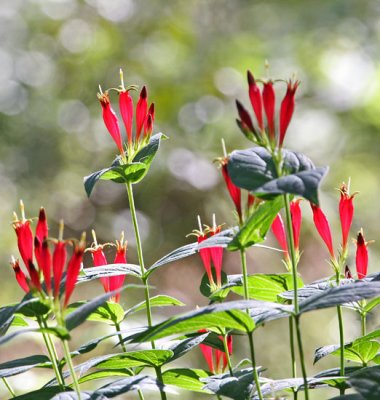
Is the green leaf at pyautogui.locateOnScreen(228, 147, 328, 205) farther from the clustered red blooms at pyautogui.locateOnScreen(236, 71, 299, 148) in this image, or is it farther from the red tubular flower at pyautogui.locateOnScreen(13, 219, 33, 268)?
the red tubular flower at pyautogui.locateOnScreen(13, 219, 33, 268)

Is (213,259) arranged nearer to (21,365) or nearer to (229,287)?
(229,287)

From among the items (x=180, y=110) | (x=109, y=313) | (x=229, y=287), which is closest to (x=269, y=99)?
(x=229, y=287)

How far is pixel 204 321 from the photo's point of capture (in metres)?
0.62

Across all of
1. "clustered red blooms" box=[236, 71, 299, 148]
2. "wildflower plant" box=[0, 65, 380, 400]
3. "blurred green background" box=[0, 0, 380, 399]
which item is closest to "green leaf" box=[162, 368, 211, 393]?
"wildflower plant" box=[0, 65, 380, 400]

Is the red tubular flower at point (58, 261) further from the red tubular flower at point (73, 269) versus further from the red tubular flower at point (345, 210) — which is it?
the red tubular flower at point (345, 210)

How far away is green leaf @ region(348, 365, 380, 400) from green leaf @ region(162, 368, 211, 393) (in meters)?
0.14

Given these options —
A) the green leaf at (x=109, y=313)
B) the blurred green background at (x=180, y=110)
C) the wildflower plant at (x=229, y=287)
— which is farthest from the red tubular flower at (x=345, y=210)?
the blurred green background at (x=180, y=110)

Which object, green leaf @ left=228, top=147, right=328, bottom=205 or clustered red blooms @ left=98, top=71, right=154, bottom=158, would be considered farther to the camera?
clustered red blooms @ left=98, top=71, right=154, bottom=158

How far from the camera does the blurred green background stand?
297cm

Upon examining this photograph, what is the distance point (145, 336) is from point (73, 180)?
282cm

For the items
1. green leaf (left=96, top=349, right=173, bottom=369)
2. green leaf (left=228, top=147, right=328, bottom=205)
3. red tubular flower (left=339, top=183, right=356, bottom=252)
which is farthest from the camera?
red tubular flower (left=339, top=183, right=356, bottom=252)

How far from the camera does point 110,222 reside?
3.11m

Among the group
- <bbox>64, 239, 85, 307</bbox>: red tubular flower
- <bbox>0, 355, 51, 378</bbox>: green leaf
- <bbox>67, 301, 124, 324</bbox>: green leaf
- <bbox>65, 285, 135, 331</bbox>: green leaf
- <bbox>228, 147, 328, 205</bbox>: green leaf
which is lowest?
<bbox>0, 355, 51, 378</bbox>: green leaf

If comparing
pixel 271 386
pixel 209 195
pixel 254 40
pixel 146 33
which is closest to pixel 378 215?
pixel 209 195
